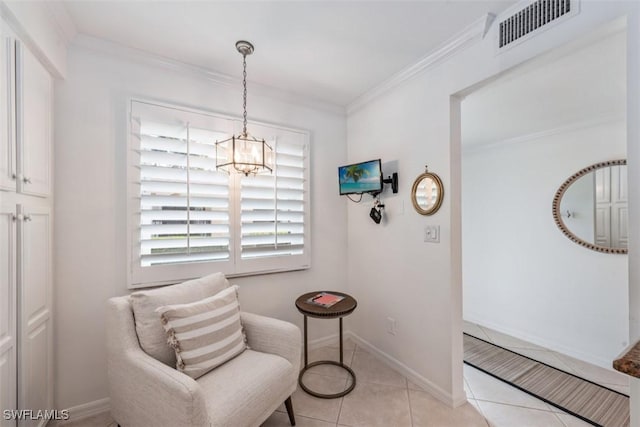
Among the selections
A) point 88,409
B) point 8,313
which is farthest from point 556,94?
point 88,409

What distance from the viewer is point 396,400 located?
6.35 ft

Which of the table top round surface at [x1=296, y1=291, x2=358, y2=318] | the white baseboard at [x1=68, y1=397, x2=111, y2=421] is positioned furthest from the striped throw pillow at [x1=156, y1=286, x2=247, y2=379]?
the white baseboard at [x1=68, y1=397, x2=111, y2=421]

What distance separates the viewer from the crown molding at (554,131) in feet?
8.36

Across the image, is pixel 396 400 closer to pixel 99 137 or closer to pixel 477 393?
pixel 477 393

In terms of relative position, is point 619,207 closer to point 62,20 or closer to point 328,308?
point 328,308

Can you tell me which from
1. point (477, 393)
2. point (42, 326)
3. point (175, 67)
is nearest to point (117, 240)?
point (42, 326)

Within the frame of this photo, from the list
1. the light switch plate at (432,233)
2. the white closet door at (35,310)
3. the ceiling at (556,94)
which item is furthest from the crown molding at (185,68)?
the light switch plate at (432,233)

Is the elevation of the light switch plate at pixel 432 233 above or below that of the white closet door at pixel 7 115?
below

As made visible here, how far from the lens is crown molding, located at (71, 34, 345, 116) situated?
179 cm

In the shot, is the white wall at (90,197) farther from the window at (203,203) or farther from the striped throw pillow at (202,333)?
the striped throw pillow at (202,333)

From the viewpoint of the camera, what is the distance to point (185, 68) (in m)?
2.09

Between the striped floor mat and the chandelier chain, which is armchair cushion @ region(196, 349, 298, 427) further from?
the striped floor mat

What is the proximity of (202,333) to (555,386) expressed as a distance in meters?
2.68

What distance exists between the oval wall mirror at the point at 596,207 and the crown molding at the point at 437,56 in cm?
206
